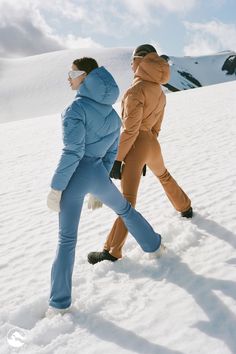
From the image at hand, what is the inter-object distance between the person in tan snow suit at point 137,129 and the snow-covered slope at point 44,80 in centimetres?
5040

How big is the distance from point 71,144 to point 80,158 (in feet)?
0.52

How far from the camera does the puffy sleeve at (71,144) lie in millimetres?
3195

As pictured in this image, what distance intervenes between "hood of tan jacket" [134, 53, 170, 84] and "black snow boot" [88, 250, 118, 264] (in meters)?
1.86

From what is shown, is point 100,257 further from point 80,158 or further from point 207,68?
point 207,68

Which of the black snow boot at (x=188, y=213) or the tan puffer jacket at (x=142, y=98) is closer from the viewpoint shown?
the tan puffer jacket at (x=142, y=98)

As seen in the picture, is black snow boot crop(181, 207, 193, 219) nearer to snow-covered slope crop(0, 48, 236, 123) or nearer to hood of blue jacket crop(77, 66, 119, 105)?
hood of blue jacket crop(77, 66, 119, 105)

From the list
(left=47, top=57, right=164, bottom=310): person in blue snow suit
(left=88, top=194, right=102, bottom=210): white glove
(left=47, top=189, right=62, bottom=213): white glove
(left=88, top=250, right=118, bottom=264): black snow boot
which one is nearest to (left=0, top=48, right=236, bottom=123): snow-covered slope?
(left=88, top=250, right=118, bottom=264): black snow boot

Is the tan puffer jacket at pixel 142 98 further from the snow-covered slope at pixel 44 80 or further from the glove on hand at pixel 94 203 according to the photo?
the snow-covered slope at pixel 44 80

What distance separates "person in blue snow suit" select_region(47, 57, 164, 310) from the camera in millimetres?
3252

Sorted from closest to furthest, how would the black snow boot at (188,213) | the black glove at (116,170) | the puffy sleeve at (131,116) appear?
1. the puffy sleeve at (131,116)
2. the black glove at (116,170)
3. the black snow boot at (188,213)

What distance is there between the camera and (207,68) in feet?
532

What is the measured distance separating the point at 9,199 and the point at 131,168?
4.49 meters

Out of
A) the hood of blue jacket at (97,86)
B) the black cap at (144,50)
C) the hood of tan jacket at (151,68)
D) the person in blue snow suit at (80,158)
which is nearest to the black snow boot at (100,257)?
the person in blue snow suit at (80,158)

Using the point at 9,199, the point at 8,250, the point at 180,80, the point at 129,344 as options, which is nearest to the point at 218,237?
the point at 129,344
